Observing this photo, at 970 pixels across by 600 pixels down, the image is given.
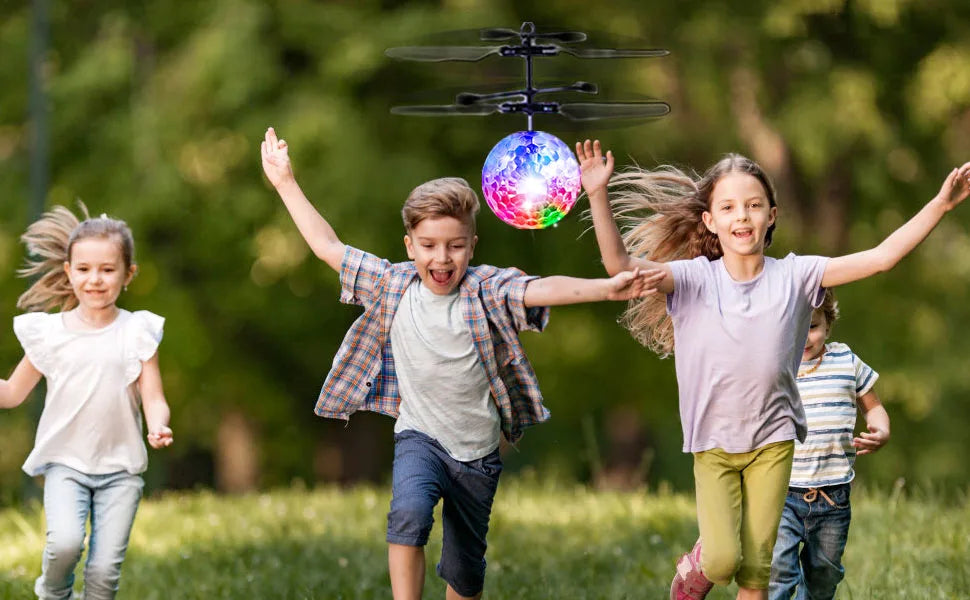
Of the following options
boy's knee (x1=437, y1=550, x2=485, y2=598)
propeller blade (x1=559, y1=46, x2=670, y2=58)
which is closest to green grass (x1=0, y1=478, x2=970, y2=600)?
boy's knee (x1=437, y1=550, x2=485, y2=598)

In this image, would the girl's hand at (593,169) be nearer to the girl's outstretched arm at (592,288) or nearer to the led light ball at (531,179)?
the led light ball at (531,179)

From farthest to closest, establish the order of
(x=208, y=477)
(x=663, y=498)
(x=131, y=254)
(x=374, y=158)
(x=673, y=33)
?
(x=208, y=477) → (x=673, y=33) → (x=374, y=158) → (x=663, y=498) → (x=131, y=254)

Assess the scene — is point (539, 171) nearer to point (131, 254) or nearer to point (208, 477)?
point (131, 254)

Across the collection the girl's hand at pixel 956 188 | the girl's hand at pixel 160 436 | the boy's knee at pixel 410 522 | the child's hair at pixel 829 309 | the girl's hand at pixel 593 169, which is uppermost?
the girl's hand at pixel 593 169

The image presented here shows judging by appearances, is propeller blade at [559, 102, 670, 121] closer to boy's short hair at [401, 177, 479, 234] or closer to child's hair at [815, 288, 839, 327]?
boy's short hair at [401, 177, 479, 234]

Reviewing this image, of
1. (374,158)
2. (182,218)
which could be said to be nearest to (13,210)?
(182,218)

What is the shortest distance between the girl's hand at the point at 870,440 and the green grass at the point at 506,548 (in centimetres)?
71

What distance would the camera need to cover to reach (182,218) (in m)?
12.7

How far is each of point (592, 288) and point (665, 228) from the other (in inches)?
32.5

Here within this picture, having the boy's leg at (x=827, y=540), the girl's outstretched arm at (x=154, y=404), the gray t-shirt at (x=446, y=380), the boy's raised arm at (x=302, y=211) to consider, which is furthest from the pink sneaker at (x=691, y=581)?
the girl's outstretched arm at (x=154, y=404)

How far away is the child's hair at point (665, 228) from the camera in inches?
205

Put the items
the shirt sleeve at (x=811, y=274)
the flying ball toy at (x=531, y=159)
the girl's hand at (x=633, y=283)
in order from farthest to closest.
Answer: the shirt sleeve at (x=811, y=274) < the girl's hand at (x=633, y=283) < the flying ball toy at (x=531, y=159)

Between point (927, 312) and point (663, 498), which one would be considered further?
point (927, 312)

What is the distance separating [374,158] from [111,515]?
7.20 meters
